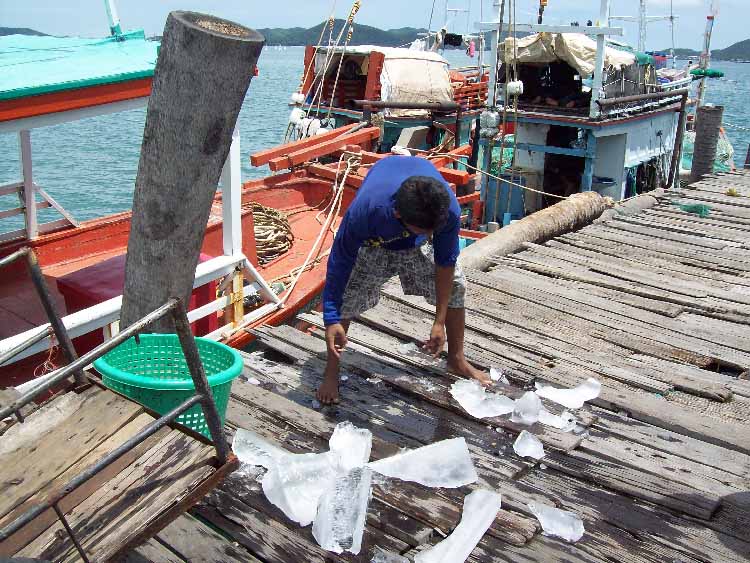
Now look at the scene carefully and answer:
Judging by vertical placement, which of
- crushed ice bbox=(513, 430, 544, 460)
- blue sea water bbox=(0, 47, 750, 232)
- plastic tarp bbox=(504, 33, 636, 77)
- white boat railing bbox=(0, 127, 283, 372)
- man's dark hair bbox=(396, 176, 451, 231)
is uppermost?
plastic tarp bbox=(504, 33, 636, 77)

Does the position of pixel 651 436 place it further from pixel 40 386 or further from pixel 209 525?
pixel 40 386

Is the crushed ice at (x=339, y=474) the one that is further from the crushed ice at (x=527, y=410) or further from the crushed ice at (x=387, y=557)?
the crushed ice at (x=527, y=410)

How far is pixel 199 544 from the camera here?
2803 mm

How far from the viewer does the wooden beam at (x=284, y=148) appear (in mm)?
7759

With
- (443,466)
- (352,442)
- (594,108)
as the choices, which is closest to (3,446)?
(352,442)

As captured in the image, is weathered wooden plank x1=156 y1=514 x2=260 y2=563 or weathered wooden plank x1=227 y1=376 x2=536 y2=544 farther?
weathered wooden plank x1=227 y1=376 x2=536 y2=544

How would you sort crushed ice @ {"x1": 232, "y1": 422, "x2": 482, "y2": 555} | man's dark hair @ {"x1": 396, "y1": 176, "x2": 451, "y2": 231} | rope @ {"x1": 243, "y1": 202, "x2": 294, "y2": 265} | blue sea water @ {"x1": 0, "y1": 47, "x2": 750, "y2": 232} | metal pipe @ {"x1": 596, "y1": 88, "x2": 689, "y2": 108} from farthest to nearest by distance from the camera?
blue sea water @ {"x1": 0, "y1": 47, "x2": 750, "y2": 232}, metal pipe @ {"x1": 596, "y1": 88, "x2": 689, "y2": 108}, rope @ {"x1": 243, "y1": 202, "x2": 294, "y2": 265}, man's dark hair @ {"x1": 396, "y1": 176, "x2": 451, "y2": 231}, crushed ice @ {"x1": 232, "y1": 422, "x2": 482, "y2": 555}

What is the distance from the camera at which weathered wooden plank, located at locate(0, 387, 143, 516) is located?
241 cm

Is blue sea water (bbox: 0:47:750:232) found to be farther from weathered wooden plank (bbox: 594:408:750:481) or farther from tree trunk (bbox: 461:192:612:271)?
weathered wooden plank (bbox: 594:408:750:481)

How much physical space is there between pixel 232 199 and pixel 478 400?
2270mm

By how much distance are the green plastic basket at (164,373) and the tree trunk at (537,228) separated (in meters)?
3.58

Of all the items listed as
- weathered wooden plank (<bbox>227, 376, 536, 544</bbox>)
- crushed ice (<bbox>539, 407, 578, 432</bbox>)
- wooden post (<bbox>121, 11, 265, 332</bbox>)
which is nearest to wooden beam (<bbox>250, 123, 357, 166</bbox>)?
weathered wooden plank (<bbox>227, 376, 536, 544</bbox>)

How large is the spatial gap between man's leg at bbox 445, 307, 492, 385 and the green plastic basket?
1.47m

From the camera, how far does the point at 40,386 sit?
202cm
